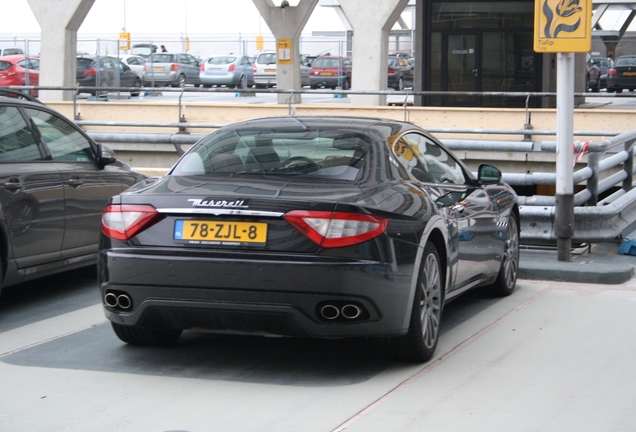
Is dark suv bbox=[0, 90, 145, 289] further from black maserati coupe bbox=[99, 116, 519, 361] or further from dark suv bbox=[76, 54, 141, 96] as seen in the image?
dark suv bbox=[76, 54, 141, 96]

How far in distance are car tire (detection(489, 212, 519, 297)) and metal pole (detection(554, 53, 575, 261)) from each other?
0.82 metres

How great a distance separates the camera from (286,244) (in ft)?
17.1

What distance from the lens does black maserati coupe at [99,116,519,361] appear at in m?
5.21

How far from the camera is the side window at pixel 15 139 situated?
7292 millimetres

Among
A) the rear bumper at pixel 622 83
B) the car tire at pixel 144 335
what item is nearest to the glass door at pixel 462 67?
the rear bumper at pixel 622 83

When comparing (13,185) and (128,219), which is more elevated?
(13,185)

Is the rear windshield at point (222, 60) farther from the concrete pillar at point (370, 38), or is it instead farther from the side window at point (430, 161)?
the side window at point (430, 161)

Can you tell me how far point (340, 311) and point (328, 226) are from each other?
0.46m

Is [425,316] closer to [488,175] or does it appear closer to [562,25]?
[488,175]

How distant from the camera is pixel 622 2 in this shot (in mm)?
54406

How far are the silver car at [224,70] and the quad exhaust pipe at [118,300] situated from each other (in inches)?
1561

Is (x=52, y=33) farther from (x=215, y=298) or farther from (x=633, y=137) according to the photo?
(x=215, y=298)

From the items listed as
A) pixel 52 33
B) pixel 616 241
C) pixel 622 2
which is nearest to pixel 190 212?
pixel 616 241

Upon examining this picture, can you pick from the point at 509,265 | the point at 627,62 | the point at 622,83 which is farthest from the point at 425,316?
the point at 627,62
